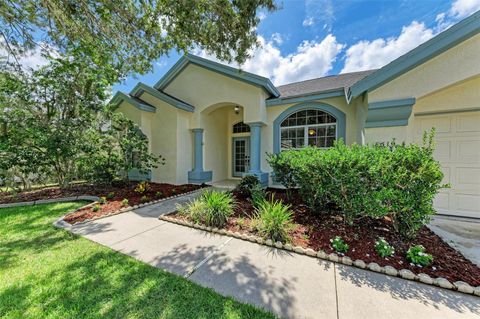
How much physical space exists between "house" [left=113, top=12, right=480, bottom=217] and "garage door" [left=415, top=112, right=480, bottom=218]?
0.02m

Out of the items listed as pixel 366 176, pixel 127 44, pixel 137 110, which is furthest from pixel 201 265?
pixel 137 110

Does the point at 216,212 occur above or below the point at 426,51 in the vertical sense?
below

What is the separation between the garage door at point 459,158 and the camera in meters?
5.11

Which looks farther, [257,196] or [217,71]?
[217,71]

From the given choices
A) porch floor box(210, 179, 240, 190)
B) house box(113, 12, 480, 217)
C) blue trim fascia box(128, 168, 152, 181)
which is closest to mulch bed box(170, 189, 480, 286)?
house box(113, 12, 480, 217)

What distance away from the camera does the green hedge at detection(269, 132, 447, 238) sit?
3443 mm

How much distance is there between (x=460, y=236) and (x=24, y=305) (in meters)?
7.62

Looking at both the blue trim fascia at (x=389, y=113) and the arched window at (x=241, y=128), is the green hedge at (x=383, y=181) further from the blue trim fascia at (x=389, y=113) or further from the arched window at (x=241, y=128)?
the arched window at (x=241, y=128)

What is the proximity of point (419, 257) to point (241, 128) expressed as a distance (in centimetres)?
969

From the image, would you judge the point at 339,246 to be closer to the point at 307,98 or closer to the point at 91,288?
the point at 91,288

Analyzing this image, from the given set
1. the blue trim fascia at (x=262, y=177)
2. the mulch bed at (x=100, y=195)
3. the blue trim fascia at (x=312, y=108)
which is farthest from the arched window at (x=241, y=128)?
the mulch bed at (x=100, y=195)

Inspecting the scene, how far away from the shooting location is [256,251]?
142 inches

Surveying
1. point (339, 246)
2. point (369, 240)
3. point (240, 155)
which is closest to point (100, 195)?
point (240, 155)

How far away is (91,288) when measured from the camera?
2.65 metres
